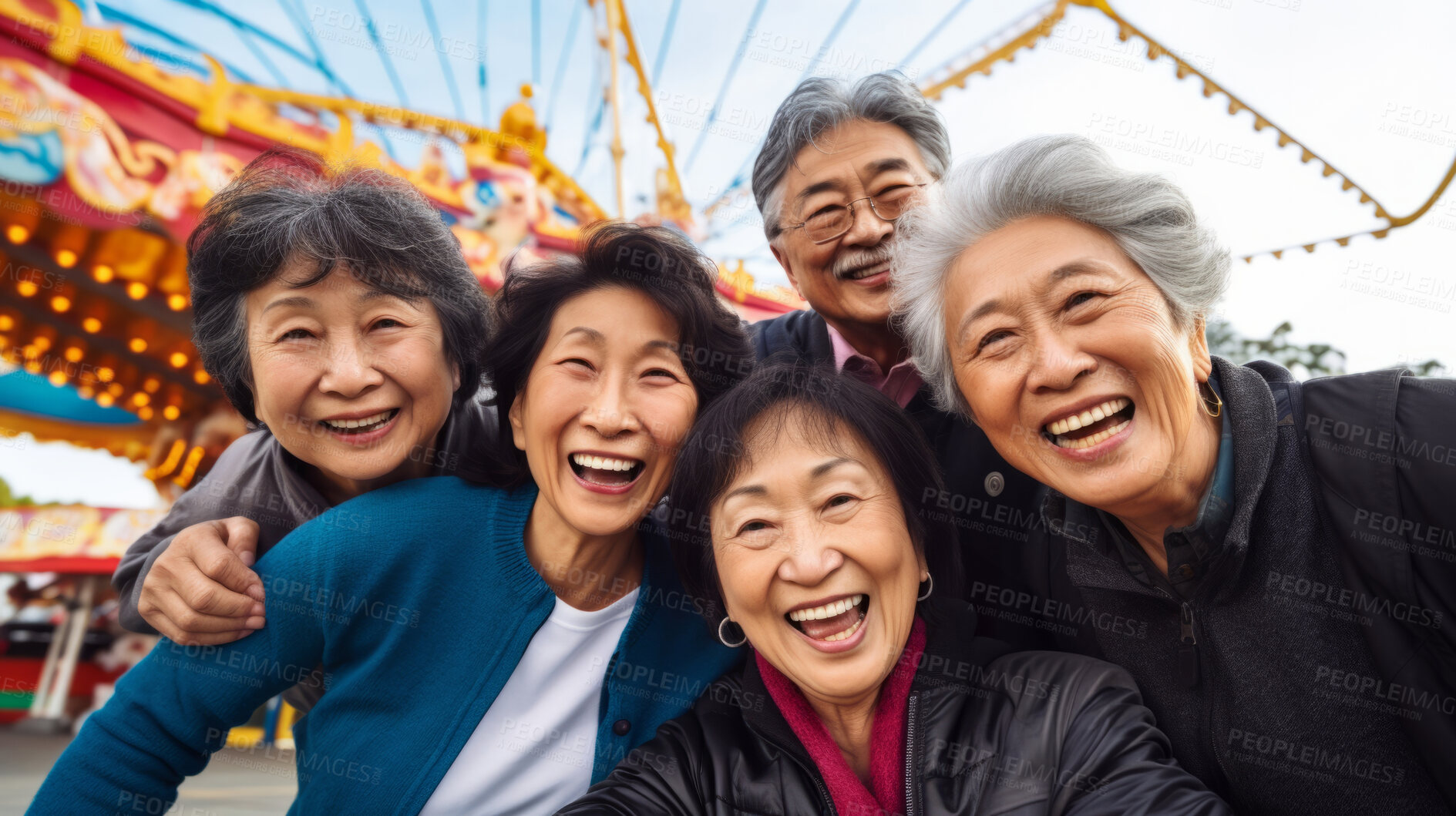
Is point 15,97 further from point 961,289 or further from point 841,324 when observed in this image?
point 961,289

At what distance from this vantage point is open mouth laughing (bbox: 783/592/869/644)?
1.83 metres

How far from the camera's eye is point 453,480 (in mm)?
2350

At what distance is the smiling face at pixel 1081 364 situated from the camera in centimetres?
173

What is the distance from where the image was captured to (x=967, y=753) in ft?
5.67

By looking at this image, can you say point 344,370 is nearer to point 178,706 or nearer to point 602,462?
point 602,462

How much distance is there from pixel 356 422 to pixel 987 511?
199 cm

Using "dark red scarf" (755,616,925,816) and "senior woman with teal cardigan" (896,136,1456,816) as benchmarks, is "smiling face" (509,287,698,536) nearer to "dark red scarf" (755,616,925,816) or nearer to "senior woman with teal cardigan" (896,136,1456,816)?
"dark red scarf" (755,616,925,816)

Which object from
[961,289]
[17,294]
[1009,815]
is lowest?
[1009,815]

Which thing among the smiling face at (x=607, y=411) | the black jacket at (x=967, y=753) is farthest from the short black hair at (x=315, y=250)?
the black jacket at (x=967, y=753)

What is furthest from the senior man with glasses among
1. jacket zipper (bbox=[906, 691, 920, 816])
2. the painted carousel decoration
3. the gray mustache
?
the painted carousel decoration

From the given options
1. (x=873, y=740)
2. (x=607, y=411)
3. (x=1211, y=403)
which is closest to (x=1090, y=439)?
(x=1211, y=403)

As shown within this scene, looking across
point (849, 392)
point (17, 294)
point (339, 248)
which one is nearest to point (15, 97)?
point (17, 294)

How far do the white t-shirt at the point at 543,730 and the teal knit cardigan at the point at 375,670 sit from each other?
0.07 metres

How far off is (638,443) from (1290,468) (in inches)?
60.3
